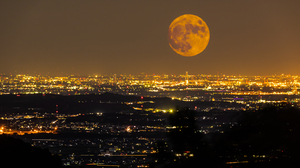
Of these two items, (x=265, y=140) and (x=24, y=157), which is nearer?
(x=24, y=157)

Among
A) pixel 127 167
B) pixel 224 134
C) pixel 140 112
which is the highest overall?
pixel 140 112

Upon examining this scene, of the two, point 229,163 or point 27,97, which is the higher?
point 27,97

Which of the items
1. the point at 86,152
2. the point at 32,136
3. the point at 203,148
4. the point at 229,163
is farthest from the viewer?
the point at 32,136

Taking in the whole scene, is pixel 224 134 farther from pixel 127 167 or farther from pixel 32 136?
pixel 32 136

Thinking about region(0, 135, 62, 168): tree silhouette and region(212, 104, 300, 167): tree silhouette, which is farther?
region(212, 104, 300, 167): tree silhouette

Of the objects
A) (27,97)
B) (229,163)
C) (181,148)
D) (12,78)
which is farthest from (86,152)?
(12,78)

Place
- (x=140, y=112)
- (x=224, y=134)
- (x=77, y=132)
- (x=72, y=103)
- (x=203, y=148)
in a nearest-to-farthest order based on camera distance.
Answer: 1. (x=203, y=148)
2. (x=224, y=134)
3. (x=77, y=132)
4. (x=140, y=112)
5. (x=72, y=103)

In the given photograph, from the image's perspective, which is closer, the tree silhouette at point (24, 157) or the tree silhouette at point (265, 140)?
the tree silhouette at point (24, 157)

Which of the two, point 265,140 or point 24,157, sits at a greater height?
point 265,140

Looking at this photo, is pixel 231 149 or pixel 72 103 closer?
pixel 231 149

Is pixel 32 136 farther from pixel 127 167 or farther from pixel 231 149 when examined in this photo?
pixel 231 149
